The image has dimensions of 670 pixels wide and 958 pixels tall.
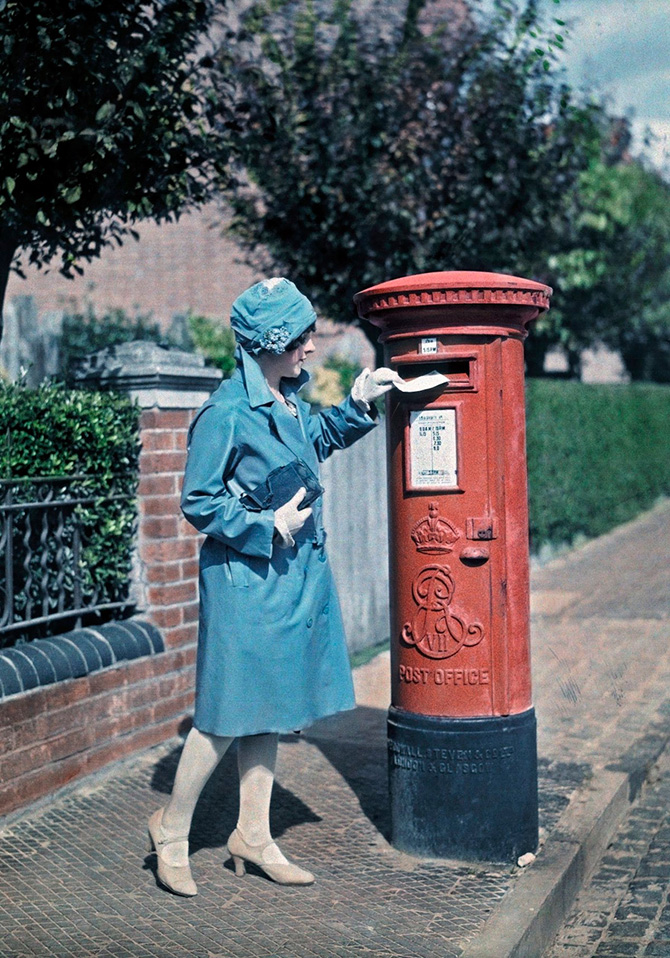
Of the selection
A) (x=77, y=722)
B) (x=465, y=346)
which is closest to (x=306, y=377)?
(x=465, y=346)

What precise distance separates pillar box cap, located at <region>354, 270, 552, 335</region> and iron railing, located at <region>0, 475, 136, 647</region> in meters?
1.74

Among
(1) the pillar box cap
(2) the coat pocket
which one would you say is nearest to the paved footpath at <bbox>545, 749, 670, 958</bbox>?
(2) the coat pocket

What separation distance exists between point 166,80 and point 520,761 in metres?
3.39

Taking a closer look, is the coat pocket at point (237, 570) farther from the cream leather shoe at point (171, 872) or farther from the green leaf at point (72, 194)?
the green leaf at point (72, 194)

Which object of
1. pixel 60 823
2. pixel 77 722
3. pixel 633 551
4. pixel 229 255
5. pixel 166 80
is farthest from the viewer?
pixel 229 255

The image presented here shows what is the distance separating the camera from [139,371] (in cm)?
575

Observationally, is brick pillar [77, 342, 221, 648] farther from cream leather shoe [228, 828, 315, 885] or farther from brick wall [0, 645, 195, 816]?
cream leather shoe [228, 828, 315, 885]

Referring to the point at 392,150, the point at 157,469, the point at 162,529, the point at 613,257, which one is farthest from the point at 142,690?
the point at 613,257

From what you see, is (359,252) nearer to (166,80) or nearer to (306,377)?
(166,80)

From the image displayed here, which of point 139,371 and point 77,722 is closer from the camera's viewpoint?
point 77,722

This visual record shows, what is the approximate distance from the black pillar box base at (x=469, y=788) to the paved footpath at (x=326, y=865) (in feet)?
0.25

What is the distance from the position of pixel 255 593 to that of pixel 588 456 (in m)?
11.5

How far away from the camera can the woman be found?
12.6ft

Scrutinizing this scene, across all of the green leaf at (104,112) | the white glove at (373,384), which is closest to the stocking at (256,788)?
the white glove at (373,384)
